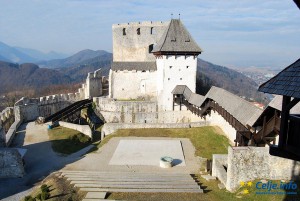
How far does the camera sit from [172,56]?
28688 mm

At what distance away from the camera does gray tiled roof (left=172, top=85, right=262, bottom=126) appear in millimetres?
16375

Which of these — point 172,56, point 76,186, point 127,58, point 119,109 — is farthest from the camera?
point 127,58

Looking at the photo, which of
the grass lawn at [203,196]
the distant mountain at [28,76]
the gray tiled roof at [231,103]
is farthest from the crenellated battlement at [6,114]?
the distant mountain at [28,76]

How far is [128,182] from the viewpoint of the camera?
14.6 meters

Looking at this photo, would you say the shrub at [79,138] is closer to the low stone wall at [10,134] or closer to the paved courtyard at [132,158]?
the paved courtyard at [132,158]

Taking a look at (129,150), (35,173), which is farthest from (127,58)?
(35,173)

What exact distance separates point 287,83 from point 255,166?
7.09 metres

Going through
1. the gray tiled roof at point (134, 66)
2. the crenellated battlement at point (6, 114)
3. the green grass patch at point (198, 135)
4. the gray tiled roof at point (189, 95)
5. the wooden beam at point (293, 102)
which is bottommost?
the green grass patch at point (198, 135)

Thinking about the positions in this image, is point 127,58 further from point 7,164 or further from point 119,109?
point 7,164

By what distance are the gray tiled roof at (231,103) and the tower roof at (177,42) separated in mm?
3814

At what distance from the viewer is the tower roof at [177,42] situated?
93.2 ft

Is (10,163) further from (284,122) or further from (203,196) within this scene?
(284,122)

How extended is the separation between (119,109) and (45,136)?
944 cm

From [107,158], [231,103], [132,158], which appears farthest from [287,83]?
[107,158]
